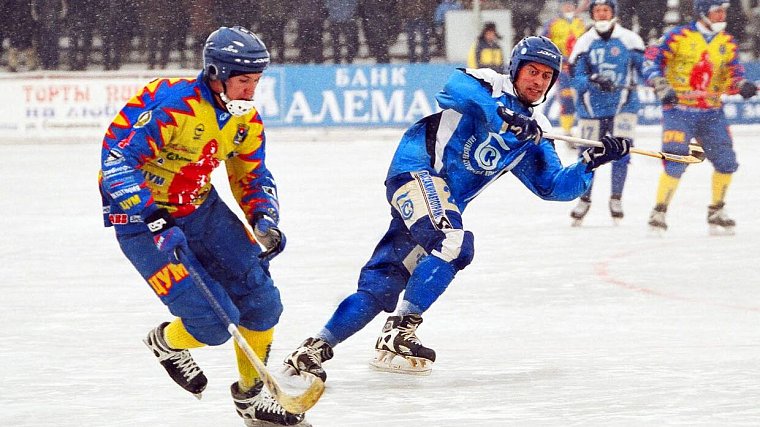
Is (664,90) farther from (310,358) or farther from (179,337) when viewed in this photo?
(179,337)

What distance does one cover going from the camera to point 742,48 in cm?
1897

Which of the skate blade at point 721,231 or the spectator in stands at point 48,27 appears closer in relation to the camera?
the skate blade at point 721,231

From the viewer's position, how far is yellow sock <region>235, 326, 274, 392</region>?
4.30 m

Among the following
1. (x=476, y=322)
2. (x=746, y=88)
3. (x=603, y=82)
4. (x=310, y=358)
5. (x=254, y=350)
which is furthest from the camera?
(x=603, y=82)

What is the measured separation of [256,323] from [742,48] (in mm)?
15804

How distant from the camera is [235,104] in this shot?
4152 millimetres

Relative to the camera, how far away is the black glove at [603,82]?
994 centimetres

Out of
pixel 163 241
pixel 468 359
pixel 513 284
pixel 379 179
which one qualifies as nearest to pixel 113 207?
pixel 163 241

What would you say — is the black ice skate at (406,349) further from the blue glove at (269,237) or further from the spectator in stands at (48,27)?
the spectator in stands at (48,27)

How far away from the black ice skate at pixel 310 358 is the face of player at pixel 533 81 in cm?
122

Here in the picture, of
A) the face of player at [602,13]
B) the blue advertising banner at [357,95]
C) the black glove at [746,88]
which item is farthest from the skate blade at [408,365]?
the blue advertising banner at [357,95]

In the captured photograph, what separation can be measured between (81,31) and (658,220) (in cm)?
1061

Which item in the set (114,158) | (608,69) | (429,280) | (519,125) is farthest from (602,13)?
(114,158)

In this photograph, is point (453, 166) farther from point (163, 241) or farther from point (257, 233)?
point (163, 241)
